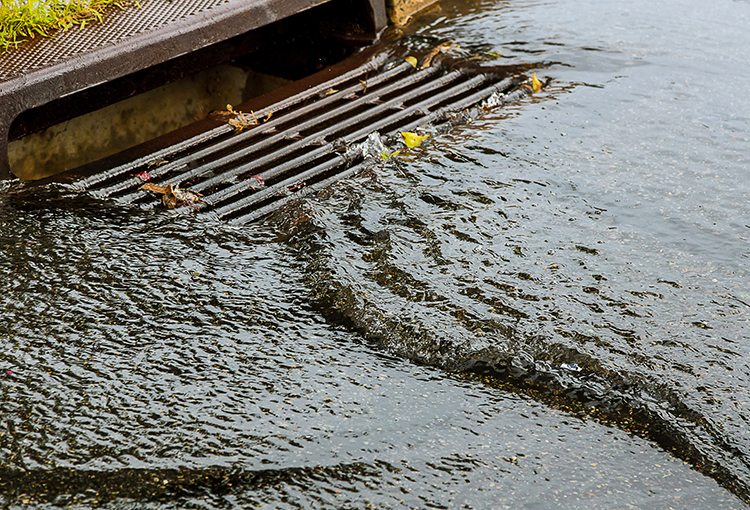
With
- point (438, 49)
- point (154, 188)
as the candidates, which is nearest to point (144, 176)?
point (154, 188)

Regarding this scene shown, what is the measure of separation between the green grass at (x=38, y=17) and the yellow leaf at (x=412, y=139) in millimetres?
1572

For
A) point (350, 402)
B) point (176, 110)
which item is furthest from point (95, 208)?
point (176, 110)

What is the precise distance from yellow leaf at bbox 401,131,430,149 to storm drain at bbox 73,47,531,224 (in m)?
0.08

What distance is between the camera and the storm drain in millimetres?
2861

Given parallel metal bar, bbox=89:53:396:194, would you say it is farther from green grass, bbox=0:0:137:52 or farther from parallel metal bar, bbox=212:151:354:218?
green grass, bbox=0:0:137:52

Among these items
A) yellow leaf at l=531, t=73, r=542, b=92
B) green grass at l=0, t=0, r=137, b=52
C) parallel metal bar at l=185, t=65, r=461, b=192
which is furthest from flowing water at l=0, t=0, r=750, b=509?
green grass at l=0, t=0, r=137, b=52

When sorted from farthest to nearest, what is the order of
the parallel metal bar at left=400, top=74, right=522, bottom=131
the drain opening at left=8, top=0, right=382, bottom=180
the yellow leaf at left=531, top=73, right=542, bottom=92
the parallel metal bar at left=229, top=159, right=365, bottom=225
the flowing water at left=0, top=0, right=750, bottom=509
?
the drain opening at left=8, top=0, right=382, bottom=180, the yellow leaf at left=531, top=73, right=542, bottom=92, the parallel metal bar at left=400, top=74, right=522, bottom=131, the parallel metal bar at left=229, top=159, right=365, bottom=225, the flowing water at left=0, top=0, right=750, bottom=509

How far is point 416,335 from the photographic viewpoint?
2.10 metres

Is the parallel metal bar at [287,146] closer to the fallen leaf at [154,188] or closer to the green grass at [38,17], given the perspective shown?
the fallen leaf at [154,188]

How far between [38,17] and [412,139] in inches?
71.1

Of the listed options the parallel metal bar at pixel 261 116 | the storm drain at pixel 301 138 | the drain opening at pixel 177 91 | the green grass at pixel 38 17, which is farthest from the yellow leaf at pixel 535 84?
the green grass at pixel 38 17

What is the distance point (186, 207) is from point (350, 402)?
4.28 feet

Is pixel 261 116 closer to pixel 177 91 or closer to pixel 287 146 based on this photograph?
pixel 287 146

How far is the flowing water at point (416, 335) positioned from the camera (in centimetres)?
167
